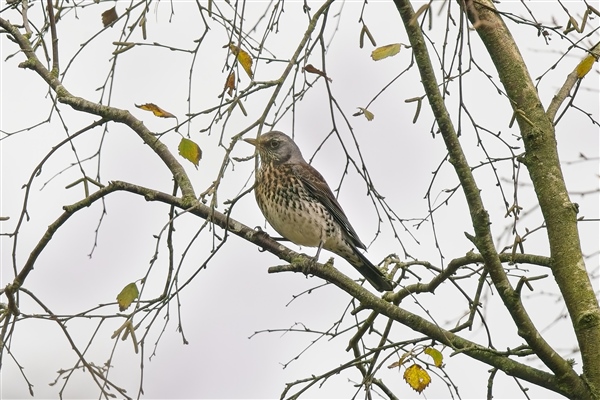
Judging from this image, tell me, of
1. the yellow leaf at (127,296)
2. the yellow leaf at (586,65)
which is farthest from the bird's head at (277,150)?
the yellow leaf at (127,296)

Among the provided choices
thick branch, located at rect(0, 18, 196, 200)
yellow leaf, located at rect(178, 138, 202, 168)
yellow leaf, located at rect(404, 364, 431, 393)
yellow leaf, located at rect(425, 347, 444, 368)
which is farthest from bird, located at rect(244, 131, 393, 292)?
yellow leaf, located at rect(178, 138, 202, 168)

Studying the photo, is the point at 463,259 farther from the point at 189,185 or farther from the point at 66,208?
the point at 66,208

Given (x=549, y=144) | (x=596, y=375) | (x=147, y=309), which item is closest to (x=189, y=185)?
(x=147, y=309)

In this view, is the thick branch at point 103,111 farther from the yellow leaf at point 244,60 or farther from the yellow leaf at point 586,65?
the yellow leaf at point 586,65

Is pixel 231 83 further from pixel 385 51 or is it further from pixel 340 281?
pixel 340 281

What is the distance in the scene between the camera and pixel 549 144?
173 inches

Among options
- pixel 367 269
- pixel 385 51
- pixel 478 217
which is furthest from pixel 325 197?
pixel 385 51

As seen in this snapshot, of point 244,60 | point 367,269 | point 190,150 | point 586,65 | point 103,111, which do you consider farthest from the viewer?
point 367,269

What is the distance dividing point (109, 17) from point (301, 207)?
2299mm

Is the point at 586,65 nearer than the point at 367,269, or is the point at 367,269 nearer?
the point at 586,65

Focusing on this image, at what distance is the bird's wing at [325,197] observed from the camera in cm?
651

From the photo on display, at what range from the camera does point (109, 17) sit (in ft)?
14.7

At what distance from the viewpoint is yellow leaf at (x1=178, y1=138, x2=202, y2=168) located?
12.2 feet

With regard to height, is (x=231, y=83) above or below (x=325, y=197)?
below
